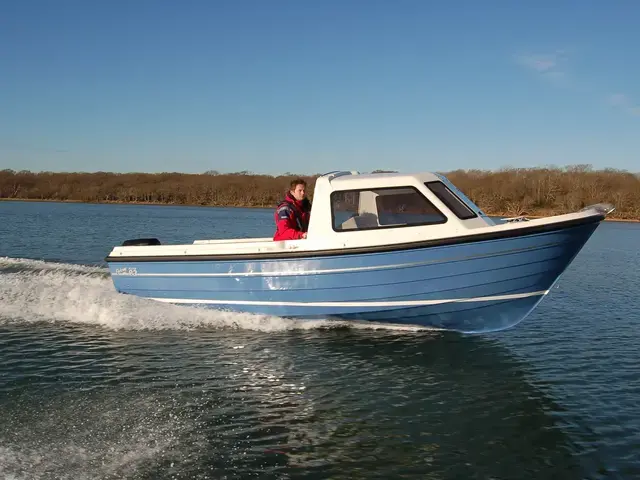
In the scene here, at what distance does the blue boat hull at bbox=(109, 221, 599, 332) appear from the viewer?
323 inches

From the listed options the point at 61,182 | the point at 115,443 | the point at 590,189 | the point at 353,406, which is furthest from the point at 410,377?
the point at 61,182

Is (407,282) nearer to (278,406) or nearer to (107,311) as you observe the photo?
(278,406)

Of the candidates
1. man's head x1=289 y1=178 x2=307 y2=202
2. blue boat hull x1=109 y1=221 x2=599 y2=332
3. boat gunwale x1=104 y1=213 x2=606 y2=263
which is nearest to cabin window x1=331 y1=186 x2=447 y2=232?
boat gunwale x1=104 y1=213 x2=606 y2=263

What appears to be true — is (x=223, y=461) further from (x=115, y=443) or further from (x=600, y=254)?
(x=600, y=254)

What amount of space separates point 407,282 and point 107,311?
18.7 feet

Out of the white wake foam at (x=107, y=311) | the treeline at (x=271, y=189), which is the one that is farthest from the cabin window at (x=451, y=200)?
the treeline at (x=271, y=189)

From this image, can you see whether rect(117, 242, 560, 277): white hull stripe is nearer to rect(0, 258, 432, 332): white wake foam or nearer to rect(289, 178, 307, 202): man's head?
rect(0, 258, 432, 332): white wake foam

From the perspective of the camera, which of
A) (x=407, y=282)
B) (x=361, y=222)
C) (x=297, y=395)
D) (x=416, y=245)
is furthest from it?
(x=361, y=222)

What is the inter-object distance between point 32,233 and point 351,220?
23.1 meters

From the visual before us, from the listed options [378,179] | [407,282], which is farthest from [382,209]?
[407,282]

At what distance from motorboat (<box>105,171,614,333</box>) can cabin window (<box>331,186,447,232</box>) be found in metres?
0.02

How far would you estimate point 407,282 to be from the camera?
8.60 m

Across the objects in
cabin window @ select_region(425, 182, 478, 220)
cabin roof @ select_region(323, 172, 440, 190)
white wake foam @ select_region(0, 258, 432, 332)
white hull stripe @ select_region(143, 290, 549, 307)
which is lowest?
white wake foam @ select_region(0, 258, 432, 332)

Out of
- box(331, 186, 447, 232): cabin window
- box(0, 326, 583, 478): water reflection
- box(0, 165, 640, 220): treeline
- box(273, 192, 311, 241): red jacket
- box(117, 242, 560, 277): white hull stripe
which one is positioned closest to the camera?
box(0, 326, 583, 478): water reflection
